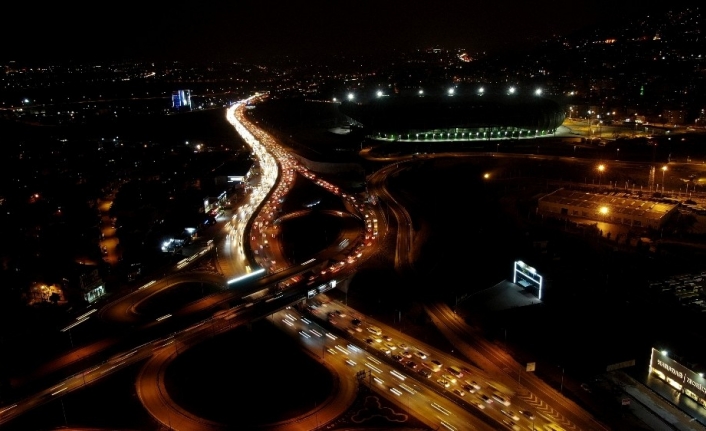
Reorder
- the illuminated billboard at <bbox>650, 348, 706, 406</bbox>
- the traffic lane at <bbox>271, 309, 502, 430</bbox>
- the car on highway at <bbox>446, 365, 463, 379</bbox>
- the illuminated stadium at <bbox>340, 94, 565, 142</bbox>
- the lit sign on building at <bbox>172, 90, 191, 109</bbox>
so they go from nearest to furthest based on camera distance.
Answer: the traffic lane at <bbox>271, 309, 502, 430</bbox>, the illuminated billboard at <bbox>650, 348, 706, 406</bbox>, the car on highway at <bbox>446, 365, 463, 379</bbox>, the illuminated stadium at <bbox>340, 94, 565, 142</bbox>, the lit sign on building at <bbox>172, 90, 191, 109</bbox>

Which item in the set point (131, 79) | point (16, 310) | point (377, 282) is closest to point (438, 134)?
point (377, 282)

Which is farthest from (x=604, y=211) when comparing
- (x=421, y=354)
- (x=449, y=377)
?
(x=449, y=377)

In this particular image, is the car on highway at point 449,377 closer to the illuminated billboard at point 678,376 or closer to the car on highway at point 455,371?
the car on highway at point 455,371

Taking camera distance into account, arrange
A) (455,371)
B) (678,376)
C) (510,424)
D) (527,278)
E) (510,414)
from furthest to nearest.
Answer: (527,278) < (455,371) < (678,376) < (510,414) < (510,424)

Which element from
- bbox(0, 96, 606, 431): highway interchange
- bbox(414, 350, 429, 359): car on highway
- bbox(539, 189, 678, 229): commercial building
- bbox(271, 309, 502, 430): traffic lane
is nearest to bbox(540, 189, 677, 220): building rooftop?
bbox(539, 189, 678, 229): commercial building

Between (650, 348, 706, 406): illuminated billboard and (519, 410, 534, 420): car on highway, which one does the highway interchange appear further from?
(650, 348, 706, 406): illuminated billboard

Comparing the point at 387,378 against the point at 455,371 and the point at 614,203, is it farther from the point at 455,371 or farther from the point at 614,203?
the point at 614,203
